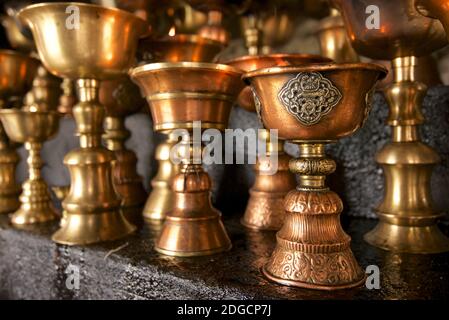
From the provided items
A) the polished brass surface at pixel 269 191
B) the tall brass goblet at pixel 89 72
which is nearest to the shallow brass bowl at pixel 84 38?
the tall brass goblet at pixel 89 72

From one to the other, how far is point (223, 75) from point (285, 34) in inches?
36.4

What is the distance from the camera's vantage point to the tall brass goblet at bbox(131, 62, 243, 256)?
66cm

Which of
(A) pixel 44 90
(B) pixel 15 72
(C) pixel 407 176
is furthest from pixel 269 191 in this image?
(A) pixel 44 90

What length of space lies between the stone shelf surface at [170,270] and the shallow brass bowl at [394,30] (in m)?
0.38

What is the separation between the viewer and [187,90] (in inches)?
26.3

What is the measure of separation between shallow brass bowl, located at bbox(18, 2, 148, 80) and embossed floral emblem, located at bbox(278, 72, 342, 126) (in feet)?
1.40

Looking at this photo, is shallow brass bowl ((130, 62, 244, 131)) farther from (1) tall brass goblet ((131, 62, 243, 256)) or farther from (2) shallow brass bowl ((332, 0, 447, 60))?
(2) shallow brass bowl ((332, 0, 447, 60))

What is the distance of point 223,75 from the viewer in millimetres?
673

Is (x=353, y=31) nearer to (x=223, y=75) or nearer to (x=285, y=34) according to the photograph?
(x=223, y=75)

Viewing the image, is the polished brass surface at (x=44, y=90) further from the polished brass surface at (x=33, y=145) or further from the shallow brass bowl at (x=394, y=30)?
the shallow brass bowl at (x=394, y=30)

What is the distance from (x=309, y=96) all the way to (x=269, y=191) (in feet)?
1.37

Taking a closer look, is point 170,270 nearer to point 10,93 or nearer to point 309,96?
point 309,96

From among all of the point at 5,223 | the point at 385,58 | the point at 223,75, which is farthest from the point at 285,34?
the point at 5,223

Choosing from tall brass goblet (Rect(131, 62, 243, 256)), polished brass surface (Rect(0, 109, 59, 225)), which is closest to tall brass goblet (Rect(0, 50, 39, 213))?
polished brass surface (Rect(0, 109, 59, 225))
